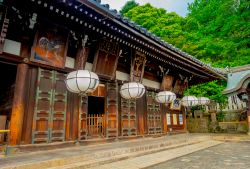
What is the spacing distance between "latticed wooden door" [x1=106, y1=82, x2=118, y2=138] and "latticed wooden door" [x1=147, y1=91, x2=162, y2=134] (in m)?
2.42

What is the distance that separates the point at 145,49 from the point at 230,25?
1637cm

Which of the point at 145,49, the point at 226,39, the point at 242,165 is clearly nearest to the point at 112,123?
the point at 145,49

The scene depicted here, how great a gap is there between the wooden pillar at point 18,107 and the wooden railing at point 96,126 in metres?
2.83

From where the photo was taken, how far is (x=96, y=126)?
7.79 meters

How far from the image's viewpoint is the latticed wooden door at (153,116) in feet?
31.5

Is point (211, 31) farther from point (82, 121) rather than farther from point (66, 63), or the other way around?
point (82, 121)

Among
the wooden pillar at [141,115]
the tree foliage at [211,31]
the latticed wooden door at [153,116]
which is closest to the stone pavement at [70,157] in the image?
the wooden pillar at [141,115]

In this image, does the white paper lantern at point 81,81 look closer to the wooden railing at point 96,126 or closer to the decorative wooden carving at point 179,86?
the wooden railing at point 96,126

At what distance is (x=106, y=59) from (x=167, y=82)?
5179 millimetres

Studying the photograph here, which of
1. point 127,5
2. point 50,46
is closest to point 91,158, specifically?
point 50,46

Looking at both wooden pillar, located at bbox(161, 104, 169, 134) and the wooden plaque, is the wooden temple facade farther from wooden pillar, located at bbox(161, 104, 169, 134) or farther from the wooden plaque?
the wooden plaque

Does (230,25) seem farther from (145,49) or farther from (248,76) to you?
(145,49)

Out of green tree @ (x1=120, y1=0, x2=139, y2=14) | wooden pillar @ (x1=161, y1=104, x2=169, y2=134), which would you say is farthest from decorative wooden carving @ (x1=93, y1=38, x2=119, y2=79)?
green tree @ (x1=120, y1=0, x2=139, y2=14)

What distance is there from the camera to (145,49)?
7.63 metres
